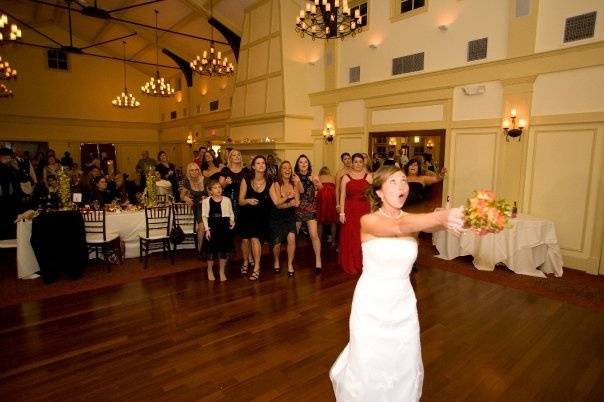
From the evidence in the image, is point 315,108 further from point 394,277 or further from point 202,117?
point 394,277

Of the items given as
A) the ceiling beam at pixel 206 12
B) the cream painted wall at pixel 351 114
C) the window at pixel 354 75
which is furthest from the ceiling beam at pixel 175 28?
the cream painted wall at pixel 351 114

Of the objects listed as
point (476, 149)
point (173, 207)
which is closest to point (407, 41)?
point (476, 149)

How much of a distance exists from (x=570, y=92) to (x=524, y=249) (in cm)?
245

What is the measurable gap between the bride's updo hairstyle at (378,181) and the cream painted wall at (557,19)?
17.0 feet

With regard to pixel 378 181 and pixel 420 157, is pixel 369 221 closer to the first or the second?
pixel 378 181

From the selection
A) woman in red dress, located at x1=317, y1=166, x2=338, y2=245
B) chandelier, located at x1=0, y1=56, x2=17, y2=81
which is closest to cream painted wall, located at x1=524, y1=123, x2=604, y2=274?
woman in red dress, located at x1=317, y1=166, x2=338, y2=245

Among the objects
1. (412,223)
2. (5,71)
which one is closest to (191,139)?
(5,71)

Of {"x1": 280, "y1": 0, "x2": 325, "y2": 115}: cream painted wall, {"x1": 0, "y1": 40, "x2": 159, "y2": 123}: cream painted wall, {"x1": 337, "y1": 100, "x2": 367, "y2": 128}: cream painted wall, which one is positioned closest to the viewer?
{"x1": 337, "y1": 100, "x2": 367, "y2": 128}: cream painted wall

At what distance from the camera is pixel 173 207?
18.1 feet

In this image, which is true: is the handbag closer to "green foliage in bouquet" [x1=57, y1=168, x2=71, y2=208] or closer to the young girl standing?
the young girl standing

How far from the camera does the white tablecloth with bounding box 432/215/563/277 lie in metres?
4.99

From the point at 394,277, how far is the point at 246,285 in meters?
3.11

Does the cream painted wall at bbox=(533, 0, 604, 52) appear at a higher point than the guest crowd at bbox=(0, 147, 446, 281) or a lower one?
higher

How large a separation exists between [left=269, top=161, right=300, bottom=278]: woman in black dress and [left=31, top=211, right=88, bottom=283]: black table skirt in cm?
269
